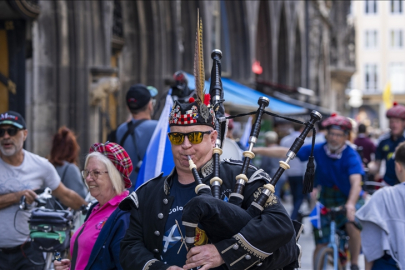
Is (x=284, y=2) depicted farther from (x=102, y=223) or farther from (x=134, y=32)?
(x=102, y=223)

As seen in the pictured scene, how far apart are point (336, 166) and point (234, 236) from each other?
4.66 metres

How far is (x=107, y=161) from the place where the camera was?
431 cm

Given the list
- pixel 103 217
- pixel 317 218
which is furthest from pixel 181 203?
pixel 317 218

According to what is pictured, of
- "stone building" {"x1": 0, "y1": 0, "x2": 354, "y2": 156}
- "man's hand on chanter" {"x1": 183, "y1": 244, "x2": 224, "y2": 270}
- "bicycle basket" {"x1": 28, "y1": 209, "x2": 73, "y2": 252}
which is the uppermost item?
"stone building" {"x1": 0, "y1": 0, "x2": 354, "y2": 156}

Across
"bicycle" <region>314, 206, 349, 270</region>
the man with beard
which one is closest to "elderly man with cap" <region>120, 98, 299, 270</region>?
the man with beard

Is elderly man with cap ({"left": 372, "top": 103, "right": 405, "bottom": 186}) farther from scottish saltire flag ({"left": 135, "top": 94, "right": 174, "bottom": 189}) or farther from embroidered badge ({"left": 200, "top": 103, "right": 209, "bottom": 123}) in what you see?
embroidered badge ({"left": 200, "top": 103, "right": 209, "bottom": 123})

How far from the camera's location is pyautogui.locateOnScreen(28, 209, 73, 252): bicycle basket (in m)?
4.95

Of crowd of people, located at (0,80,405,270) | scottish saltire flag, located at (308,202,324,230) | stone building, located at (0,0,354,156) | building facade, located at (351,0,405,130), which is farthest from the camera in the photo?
building facade, located at (351,0,405,130)

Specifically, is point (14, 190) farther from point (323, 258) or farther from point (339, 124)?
point (323, 258)

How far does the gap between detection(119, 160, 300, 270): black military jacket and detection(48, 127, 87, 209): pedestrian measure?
3.30 meters

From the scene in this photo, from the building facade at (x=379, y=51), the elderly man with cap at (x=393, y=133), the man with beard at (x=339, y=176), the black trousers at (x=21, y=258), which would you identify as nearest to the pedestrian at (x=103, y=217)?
the black trousers at (x=21, y=258)

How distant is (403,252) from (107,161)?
6.83 feet

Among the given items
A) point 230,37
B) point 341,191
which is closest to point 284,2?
point 230,37

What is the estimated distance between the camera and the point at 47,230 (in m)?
4.95
